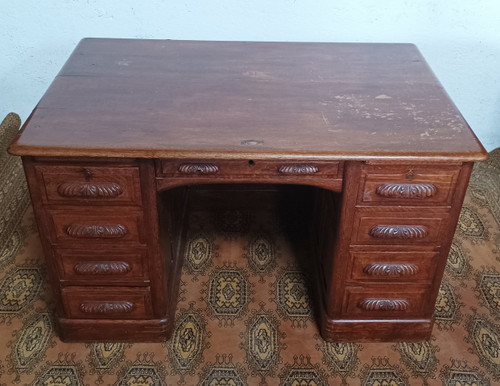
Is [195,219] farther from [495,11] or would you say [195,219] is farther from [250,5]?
[495,11]

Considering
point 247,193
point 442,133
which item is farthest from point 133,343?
point 442,133

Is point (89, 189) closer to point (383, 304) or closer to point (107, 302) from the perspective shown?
point (107, 302)

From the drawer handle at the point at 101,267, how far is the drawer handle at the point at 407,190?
835 mm

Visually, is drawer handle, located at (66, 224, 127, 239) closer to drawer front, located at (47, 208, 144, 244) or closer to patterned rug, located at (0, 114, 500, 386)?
drawer front, located at (47, 208, 144, 244)

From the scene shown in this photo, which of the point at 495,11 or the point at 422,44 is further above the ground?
the point at 495,11

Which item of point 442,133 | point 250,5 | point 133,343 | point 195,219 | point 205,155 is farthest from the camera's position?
point 195,219

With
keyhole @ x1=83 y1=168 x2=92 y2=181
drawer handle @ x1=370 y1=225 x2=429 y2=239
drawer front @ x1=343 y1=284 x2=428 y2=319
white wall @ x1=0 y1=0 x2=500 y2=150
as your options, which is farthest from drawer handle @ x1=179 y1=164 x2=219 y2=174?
white wall @ x1=0 y1=0 x2=500 y2=150

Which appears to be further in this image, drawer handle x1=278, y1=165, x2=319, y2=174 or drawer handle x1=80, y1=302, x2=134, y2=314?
drawer handle x1=80, y1=302, x2=134, y2=314

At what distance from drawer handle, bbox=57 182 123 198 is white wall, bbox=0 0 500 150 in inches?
42.8

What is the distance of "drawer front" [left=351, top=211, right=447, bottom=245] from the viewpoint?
5.52 ft

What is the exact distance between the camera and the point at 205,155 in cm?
150

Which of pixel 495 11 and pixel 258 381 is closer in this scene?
pixel 258 381

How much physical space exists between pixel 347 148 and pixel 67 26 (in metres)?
1.54

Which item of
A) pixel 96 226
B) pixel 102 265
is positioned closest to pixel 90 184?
pixel 96 226
